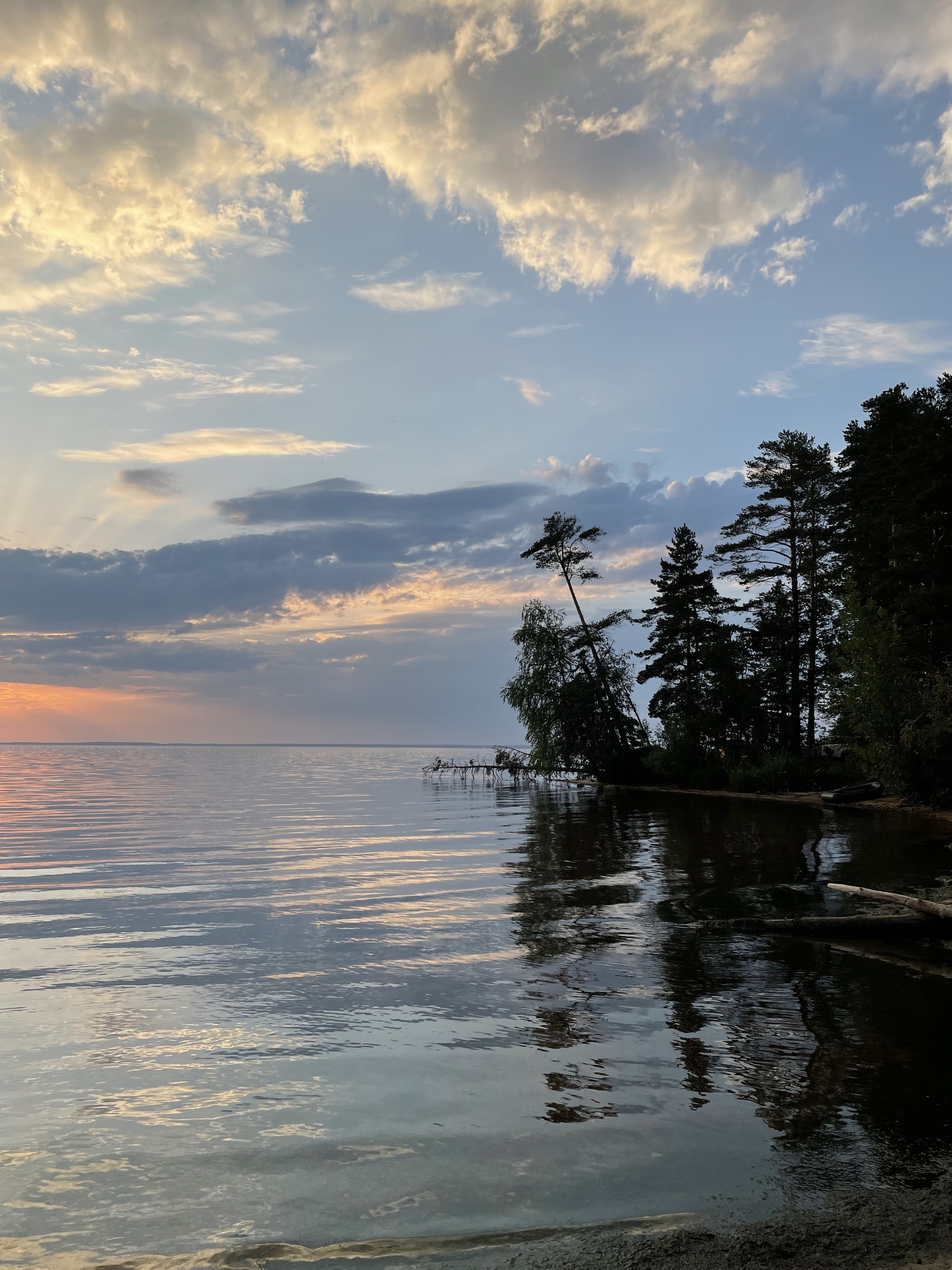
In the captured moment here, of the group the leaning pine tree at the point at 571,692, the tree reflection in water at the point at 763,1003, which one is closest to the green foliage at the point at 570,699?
the leaning pine tree at the point at 571,692

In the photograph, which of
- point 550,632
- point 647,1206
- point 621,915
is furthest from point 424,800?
point 647,1206

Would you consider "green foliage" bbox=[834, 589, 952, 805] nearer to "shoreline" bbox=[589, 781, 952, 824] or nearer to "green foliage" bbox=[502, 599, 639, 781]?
"shoreline" bbox=[589, 781, 952, 824]

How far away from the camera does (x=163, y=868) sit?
25469 millimetres

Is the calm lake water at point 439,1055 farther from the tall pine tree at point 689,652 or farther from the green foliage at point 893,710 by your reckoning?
the tall pine tree at point 689,652

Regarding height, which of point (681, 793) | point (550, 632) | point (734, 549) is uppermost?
point (734, 549)

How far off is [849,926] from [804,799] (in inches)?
1435

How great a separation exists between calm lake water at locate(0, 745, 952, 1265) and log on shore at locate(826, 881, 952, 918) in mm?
902

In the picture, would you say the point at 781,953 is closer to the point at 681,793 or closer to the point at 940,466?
the point at 940,466

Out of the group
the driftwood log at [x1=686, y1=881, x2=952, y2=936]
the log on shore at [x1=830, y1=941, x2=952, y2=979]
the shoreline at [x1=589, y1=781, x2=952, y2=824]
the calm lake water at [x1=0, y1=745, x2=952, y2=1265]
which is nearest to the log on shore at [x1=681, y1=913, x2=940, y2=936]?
the driftwood log at [x1=686, y1=881, x2=952, y2=936]

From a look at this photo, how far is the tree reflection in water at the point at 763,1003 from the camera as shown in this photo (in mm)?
7672

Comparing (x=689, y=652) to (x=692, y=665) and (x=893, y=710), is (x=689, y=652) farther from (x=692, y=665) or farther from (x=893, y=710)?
(x=893, y=710)

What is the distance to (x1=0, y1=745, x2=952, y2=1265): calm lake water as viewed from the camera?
6.66 meters

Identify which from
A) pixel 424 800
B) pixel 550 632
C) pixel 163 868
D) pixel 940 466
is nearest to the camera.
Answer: pixel 163 868

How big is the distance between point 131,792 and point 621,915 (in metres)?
51.6
